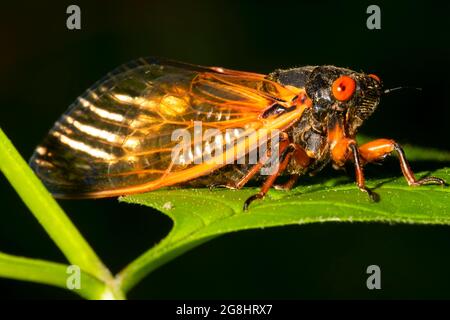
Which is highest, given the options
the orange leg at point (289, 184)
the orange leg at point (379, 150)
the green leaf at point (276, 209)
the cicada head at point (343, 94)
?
the cicada head at point (343, 94)

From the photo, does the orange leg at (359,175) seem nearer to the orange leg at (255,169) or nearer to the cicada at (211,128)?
the cicada at (211,128)

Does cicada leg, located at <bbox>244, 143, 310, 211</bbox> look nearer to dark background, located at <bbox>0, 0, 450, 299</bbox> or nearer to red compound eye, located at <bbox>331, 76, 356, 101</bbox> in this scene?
red compound eye, located at <bbox>331, 76, 356, 101</bbox>

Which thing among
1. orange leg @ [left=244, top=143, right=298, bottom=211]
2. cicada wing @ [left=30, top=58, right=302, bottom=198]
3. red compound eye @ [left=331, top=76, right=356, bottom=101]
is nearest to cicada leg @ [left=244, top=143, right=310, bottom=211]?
orange leg @ [left=244, top=143, right=298, bottom=211]

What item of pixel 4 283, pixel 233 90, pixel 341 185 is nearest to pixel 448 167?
pixel 341 185

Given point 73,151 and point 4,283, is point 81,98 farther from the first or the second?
point 4,283

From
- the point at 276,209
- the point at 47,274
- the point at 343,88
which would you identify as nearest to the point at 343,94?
the point at 343,88

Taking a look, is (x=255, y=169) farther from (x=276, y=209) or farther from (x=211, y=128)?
(x=276, y=209)

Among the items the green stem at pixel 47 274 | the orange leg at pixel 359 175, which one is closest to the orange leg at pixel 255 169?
the orange leg at pixel 359 175
